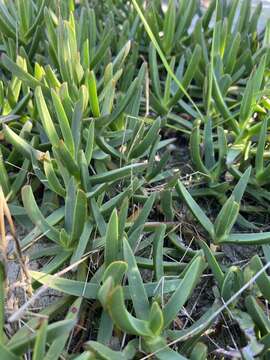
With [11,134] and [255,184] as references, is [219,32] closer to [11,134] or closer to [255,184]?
[255,184]

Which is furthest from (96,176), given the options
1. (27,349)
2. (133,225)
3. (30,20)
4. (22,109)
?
(30,20)

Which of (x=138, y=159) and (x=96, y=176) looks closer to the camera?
(x=96, y=176)

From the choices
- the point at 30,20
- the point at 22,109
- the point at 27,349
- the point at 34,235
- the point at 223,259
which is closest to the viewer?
the point at 27,349

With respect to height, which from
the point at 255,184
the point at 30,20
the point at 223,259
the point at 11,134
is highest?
the point at 30,20

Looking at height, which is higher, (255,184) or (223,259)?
(255,184)

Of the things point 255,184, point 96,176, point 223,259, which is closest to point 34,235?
point 96,176

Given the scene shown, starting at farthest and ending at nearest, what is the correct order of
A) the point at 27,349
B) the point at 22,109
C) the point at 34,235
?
the point at 22,109
the point at 34,235
the point at 27,349
